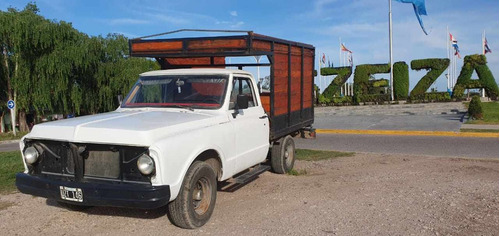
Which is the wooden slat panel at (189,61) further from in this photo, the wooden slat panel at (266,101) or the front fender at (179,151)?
the front fender at (179,151)

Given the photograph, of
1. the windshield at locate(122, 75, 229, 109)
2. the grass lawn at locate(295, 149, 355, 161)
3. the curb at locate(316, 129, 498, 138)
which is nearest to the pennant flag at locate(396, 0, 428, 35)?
the curb at locate(316, 129, 498, 138)

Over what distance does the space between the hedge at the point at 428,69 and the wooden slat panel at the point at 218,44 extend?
2738cm

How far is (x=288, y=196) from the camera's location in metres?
6.37

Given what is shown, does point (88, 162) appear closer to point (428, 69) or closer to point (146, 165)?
point (146, 165)

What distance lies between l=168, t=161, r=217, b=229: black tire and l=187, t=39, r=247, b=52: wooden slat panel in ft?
7.49

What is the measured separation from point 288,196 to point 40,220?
3250mm

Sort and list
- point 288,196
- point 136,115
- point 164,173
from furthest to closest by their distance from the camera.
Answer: point 288,196, point 136,115, point 164,173

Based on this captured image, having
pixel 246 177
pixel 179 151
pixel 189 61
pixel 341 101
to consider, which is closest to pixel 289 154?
pixel 246 177

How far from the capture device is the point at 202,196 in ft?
16.9

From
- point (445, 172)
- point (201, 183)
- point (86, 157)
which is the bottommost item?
point (445, 172)

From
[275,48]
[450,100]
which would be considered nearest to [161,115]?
[275,48]

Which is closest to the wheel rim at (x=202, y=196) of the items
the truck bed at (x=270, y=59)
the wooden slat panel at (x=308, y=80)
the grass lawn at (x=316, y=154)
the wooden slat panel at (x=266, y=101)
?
the truck bed at (x=270, y=59)

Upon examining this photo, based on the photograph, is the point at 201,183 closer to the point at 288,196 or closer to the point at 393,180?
the point at 288,196

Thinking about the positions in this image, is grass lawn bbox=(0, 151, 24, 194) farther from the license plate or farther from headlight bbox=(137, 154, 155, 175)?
headlight bbox=(137, 154, 155, 175)
